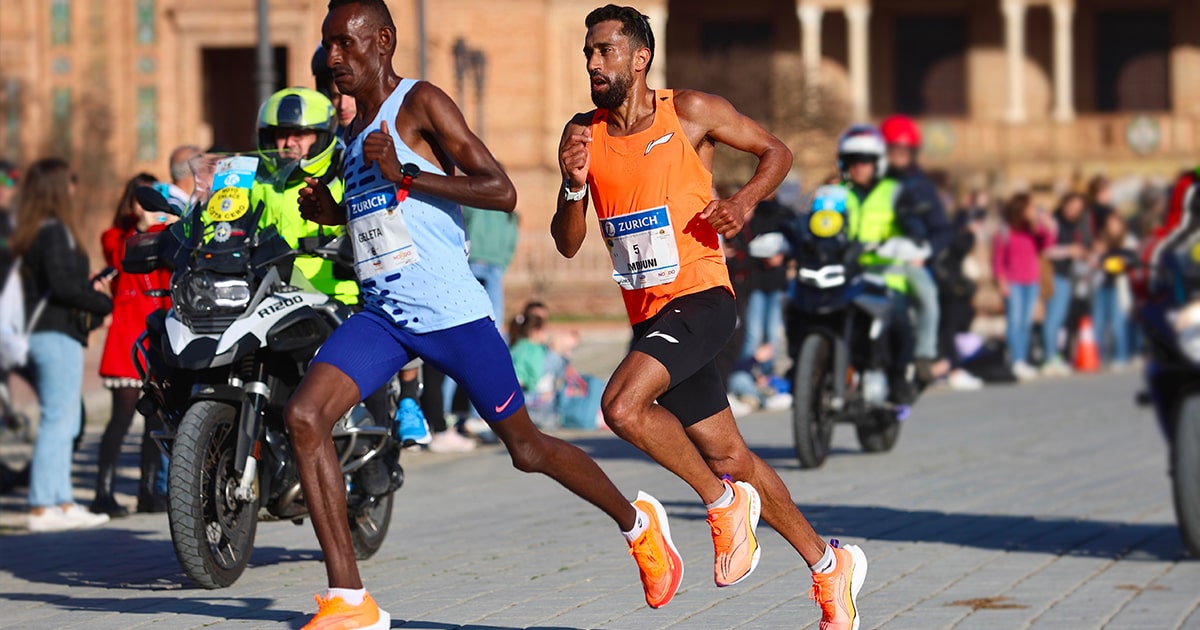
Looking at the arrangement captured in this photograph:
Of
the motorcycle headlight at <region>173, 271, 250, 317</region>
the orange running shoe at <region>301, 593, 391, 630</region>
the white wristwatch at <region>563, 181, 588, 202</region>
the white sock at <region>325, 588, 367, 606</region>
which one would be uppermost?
the white wristwatch at <region>563, 181, 588, 202</region>

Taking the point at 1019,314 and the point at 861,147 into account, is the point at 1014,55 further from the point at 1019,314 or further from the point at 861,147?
the point at 861,147

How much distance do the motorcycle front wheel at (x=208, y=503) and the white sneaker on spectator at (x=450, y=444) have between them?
6081 mm

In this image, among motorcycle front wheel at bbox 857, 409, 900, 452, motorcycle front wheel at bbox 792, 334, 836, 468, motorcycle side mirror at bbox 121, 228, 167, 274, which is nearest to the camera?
motorcycle side mirror at bbox 121, 228, 167, 274

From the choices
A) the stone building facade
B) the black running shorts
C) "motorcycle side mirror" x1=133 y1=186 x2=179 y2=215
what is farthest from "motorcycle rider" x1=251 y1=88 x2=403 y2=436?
the stone building facade

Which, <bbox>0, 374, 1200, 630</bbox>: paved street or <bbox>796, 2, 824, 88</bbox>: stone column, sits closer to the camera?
<bbox>0, 374, 1200, 630</bbox>: paved street

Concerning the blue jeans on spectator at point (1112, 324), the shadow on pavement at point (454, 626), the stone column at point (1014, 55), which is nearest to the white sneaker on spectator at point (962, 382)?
the blue jeans on spectator at point (1112, 324)

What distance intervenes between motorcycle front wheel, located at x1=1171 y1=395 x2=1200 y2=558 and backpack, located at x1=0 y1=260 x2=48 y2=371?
5.13m

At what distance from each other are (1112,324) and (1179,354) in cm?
1418

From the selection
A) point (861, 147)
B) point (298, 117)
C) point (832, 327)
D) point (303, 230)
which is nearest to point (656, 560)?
point (303, 230)

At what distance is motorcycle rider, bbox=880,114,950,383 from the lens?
12539 millimetres

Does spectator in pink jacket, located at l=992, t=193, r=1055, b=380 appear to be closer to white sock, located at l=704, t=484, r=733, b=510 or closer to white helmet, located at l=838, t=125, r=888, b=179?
white helmet, located at l=838, t=125, r=888, b=179

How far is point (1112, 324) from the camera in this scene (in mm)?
21688

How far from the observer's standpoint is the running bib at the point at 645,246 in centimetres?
619

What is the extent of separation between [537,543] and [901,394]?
424 centimetres
